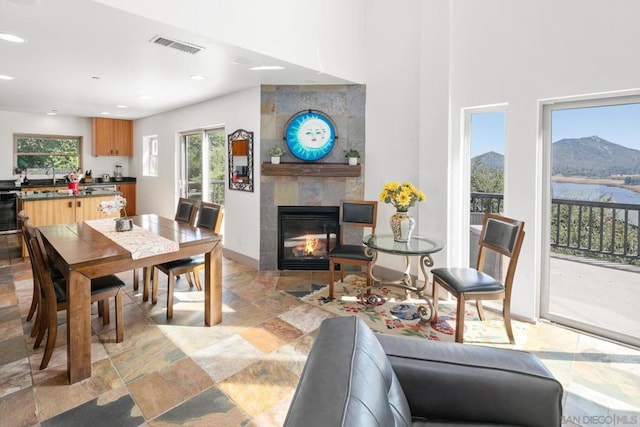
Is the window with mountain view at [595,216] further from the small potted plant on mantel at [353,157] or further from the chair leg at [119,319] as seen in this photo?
the chair leg at [119,319]

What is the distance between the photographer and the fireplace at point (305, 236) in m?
4.60

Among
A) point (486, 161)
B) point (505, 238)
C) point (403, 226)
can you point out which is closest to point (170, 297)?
point (403, 226)

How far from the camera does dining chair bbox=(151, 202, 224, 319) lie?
10.4 ft

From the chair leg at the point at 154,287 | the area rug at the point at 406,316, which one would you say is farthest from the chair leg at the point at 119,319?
the area rug at the point at 406,316

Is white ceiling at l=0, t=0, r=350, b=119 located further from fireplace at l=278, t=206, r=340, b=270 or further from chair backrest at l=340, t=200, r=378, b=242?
fireplace at l=278, t=206, r=340, b=270

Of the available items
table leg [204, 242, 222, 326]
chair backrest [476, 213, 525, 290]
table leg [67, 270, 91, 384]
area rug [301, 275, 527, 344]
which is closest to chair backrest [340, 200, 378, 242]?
area rug [301, 275, 527, 344]

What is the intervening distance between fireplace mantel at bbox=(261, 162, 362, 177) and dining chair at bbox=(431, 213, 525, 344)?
178 cm

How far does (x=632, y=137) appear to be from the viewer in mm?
2701

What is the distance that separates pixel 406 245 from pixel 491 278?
2.46 feet

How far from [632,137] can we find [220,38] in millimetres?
3370

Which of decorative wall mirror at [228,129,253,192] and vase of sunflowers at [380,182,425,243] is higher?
decorative wall mirror at [228,129,253,192]

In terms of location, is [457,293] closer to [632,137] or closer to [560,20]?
[632,137]

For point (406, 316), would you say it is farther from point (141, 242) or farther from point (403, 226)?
point (141, 242)

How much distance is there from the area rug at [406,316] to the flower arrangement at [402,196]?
101cm
